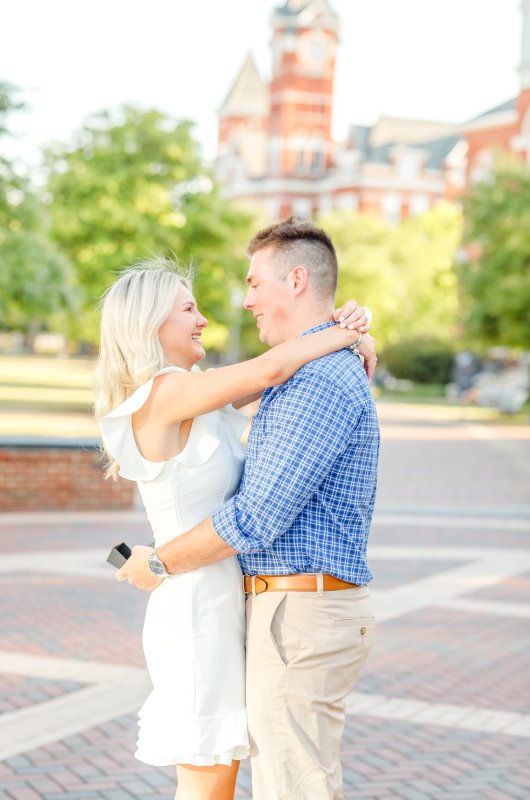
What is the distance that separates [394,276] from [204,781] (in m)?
55.5

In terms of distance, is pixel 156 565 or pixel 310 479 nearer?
pixel 310 479

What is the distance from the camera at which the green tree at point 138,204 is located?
32250 millimetres

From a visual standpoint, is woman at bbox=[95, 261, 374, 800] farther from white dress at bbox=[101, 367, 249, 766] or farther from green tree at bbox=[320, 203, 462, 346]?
green tree at bbox=[320, 203, 462, 346]

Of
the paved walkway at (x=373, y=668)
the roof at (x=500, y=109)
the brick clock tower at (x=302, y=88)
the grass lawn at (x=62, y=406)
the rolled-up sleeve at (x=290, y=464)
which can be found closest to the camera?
the rolled-up sleeve at (x=290, y=464)

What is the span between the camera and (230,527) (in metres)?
2.75

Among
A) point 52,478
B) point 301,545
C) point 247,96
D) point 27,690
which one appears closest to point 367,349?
point 301,545

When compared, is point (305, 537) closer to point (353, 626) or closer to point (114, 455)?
point (353, 626)

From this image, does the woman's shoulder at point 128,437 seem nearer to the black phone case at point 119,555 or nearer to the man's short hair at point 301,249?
the black phone case at point 119,555

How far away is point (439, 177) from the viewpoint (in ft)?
266

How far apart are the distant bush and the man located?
50122mm

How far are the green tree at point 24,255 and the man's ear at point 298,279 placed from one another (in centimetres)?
1953

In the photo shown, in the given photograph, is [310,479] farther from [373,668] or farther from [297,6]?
[297,6]

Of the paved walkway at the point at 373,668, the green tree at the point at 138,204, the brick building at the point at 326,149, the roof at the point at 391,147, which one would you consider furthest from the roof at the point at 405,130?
the paved walkway at the point at 373,668

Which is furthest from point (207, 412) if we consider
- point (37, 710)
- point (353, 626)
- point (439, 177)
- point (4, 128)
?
point (439, 177)
